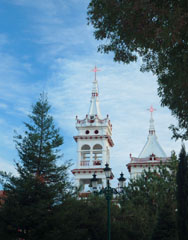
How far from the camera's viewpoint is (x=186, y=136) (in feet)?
58.1

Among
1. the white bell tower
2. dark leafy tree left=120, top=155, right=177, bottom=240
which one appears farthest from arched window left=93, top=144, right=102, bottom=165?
dark leafy tree left=120, top=155, right=177, bottom=240

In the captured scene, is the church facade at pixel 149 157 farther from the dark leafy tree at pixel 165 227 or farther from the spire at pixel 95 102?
the dark leafy tree at pixel 165 227

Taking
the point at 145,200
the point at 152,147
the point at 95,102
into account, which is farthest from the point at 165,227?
the point at 95,102

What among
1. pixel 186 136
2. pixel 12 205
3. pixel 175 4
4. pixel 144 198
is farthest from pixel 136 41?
pixel 144 198

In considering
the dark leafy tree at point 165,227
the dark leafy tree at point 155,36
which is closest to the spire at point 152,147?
the dark leafy tree at point 165,227

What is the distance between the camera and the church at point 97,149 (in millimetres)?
54469

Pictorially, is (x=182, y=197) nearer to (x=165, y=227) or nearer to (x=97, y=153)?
(x=165, y=227)

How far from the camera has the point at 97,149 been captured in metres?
58.0

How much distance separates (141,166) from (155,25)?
4042 cm

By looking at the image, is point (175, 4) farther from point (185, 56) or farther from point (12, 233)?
point (12, 233)

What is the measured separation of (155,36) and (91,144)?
142 feet

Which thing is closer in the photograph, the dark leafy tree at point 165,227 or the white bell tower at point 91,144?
the dark leafy tree at point 165,227

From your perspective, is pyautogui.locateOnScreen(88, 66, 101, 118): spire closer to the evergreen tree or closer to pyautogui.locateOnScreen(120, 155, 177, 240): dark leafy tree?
pyautogui.locateOnScreen(120, 155, 177, 240): dark leafy tree

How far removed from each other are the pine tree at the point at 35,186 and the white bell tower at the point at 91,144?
29394 mm
